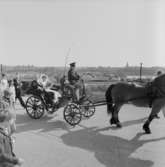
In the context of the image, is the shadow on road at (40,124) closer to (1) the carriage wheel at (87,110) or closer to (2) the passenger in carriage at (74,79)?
(1) the carriage wheel at (87,110)

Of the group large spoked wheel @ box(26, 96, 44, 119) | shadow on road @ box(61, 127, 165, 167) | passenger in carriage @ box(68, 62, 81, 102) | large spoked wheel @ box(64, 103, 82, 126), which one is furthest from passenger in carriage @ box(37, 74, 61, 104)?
shadow on road @ box(61, 127, 165, 167)

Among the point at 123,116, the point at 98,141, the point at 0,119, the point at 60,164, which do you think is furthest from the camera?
the point at 123,116

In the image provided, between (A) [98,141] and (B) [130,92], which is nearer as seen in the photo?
(A) [98,141]

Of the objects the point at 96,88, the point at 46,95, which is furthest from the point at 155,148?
the point at 96,88

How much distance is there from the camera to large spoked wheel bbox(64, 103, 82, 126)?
538 cm

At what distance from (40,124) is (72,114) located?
3.32 feet

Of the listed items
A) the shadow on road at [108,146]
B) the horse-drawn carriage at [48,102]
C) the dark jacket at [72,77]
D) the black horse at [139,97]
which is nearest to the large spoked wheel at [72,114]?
the horse-drawn carriage at [48,102]

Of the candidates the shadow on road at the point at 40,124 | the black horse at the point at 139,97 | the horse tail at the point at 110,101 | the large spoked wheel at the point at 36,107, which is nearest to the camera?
the black horse at the point at 139,97

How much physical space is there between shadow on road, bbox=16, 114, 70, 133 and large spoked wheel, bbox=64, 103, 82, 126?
0.21 meters

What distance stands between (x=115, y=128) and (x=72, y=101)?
5.11 feet

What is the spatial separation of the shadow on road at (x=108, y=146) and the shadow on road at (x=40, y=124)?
2.27 ft

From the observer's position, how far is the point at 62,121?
19.4 ft

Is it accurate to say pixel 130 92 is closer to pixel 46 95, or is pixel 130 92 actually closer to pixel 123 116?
pixel 123 116

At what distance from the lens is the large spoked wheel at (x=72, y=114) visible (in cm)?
538
